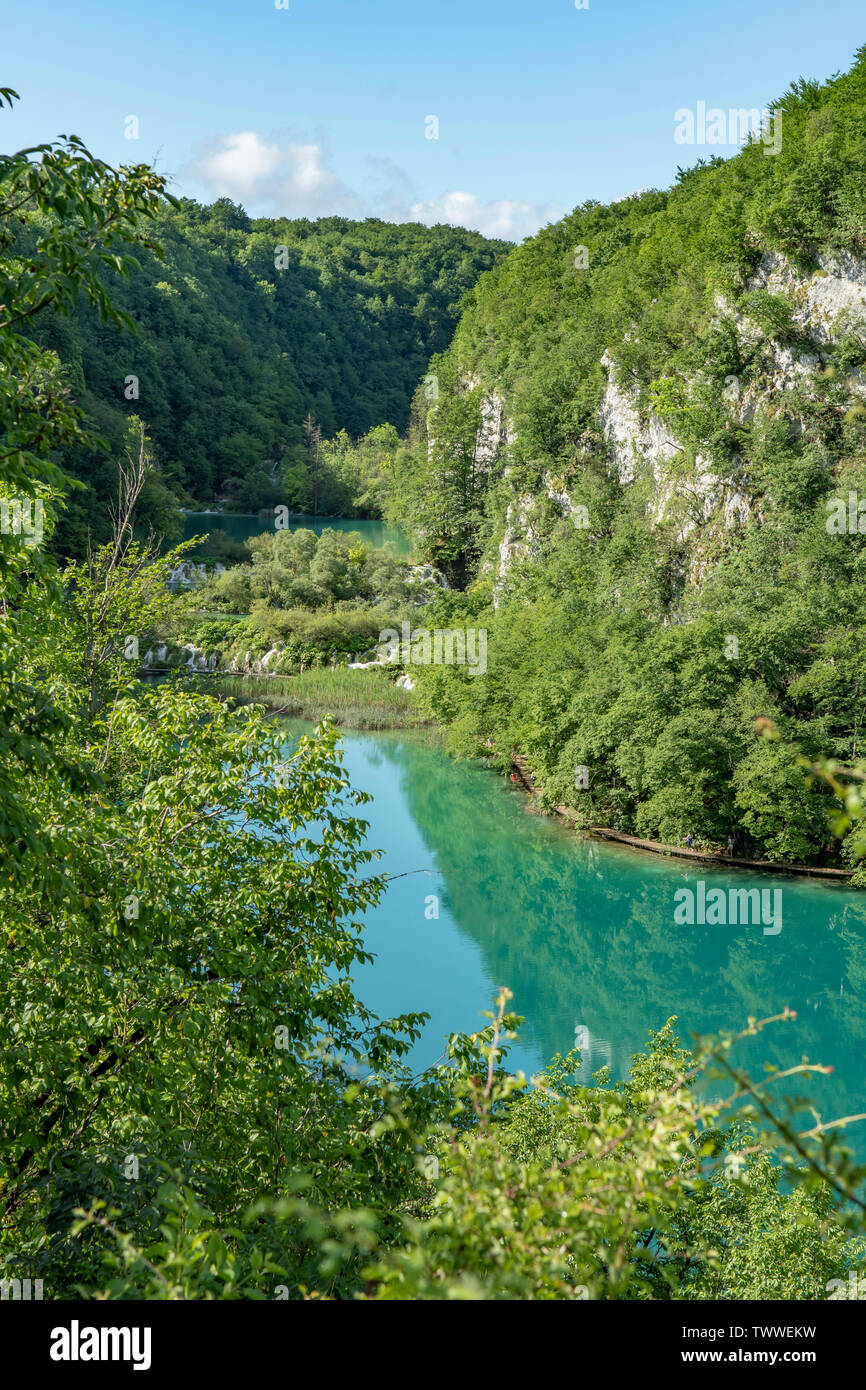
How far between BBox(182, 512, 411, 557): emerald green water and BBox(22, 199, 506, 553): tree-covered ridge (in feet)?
5.93

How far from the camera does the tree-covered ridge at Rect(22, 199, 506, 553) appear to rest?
163 feet

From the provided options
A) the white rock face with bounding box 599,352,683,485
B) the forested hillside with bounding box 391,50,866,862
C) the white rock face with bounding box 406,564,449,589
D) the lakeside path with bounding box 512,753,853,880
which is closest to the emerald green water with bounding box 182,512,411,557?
the white rock face with bounding box 406,564,449,589

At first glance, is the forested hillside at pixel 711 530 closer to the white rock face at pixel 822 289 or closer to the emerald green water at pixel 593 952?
the white rock face at pixel 822 289

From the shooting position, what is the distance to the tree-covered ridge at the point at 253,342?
49.6 meters

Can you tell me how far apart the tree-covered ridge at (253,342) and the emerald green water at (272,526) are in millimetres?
1807

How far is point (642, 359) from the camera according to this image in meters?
26.5

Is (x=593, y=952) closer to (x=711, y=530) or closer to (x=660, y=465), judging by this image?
(x=711, y=530)

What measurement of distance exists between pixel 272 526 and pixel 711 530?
3712cm

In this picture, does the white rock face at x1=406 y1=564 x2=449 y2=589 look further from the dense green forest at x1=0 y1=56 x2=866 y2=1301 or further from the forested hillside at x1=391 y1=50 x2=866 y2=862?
the dense green forest at x1=0 y1=56 x2=866 y2=1301

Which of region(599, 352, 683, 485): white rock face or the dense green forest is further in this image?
region(599, 352, 683, 485): white rock face

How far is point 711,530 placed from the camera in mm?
22562
